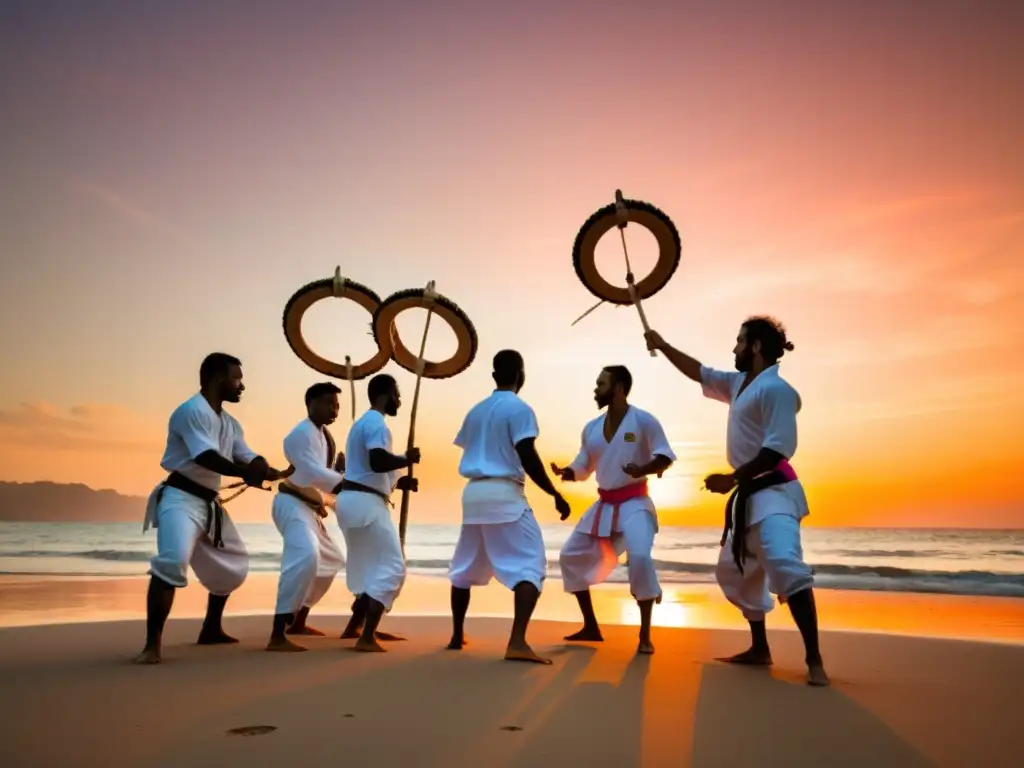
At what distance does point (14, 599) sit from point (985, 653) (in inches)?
441

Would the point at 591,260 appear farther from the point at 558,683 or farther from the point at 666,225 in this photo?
the point at 558,683

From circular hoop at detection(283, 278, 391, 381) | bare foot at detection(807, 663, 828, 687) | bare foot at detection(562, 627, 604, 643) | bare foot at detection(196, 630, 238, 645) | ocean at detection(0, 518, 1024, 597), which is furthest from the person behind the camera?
ocean at detection(0, 518, 1024, 597)

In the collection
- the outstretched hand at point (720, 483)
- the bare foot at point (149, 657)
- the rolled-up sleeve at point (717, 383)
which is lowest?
the bare foot at point (149, 657)

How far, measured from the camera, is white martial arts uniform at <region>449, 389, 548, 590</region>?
6184 mm

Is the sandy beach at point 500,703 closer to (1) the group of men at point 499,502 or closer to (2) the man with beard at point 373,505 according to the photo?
(1) the group of men at point 499,502

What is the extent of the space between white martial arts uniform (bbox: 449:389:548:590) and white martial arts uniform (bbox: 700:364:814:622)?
138 cm

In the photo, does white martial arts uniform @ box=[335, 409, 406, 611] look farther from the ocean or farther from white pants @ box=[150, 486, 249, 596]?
the ocean

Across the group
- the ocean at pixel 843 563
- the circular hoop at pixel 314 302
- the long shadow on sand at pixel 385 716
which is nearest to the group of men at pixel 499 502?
the long shadow on sand at pixel 385 716

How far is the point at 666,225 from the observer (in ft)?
24.3

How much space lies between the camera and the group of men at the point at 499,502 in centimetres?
564

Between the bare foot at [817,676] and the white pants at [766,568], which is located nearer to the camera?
the bare foot at [817,676]

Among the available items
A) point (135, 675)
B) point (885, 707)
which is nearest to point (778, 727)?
point (885, 707)

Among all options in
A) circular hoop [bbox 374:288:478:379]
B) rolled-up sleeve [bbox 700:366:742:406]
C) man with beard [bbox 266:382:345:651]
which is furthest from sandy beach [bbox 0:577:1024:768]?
circular hoop [bbox 374:288:478:379]

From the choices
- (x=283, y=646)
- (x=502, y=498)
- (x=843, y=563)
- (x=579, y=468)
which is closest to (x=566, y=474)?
(x=579, y=468)
